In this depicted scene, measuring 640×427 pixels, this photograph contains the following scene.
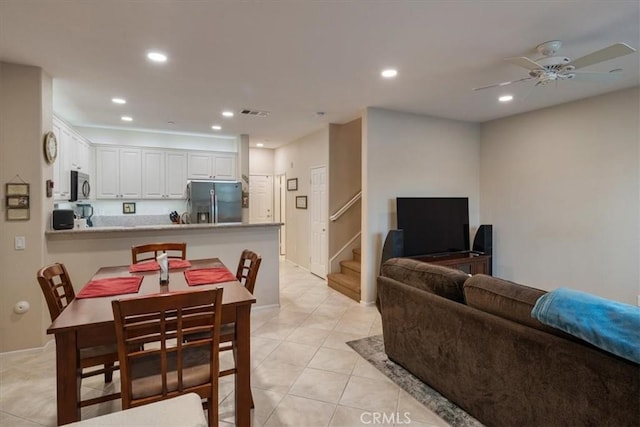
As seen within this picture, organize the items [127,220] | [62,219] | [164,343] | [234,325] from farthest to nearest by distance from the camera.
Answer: [127,220] → [62,219] → [234,325] → [164,343]

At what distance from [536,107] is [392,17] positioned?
344 centimetres

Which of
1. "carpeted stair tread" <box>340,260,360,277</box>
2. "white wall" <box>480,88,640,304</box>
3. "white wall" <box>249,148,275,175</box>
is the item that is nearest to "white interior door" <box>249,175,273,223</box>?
"white wall" <box>249,148,275,175</box>

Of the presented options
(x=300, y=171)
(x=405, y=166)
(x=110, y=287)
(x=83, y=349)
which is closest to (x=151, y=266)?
(x=110, y=287)

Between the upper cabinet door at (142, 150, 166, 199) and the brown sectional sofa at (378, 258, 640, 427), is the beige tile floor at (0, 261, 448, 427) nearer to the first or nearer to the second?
the brown sectional sofa at (378, 258, 640, 427)

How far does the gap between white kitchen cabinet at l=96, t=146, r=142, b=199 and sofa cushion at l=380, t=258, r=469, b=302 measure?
5057mm

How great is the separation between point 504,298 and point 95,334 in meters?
2.25

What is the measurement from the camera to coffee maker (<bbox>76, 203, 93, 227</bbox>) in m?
5.19

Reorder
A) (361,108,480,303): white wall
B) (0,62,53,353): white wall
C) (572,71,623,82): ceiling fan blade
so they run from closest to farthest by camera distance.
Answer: (572,71,623,82): ceiling fan blade
(0,62,53,353): white wall
(361,108,480,303): white wall

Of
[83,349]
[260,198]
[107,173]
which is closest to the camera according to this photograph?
[83,349]

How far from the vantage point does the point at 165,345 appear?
160 centimetres

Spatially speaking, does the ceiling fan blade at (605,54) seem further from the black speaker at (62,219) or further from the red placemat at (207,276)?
the black speaker at (62,219)

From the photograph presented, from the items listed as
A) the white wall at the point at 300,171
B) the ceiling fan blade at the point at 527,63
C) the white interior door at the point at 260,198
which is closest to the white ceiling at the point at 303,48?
the ceiling fan blade at the point at 527,63

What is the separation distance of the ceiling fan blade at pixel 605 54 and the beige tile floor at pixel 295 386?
2724mm

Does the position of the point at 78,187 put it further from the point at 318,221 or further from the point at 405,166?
the point at 405,166
